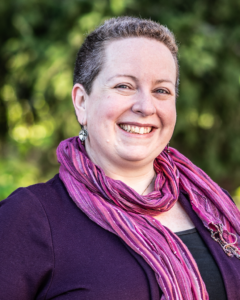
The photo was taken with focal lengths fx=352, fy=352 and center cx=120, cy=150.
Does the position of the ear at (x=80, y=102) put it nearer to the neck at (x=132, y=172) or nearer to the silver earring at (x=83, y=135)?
the silver earring at (x=83, y=135)

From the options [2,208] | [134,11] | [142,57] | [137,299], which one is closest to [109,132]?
[142,57]

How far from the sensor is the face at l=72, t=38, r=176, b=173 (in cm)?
154

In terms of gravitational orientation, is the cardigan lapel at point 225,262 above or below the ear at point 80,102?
below

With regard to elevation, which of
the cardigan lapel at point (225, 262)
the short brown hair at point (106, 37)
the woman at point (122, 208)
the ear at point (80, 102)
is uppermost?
the short brown hair at point (106, 37)

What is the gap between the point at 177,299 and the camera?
4.46 feet

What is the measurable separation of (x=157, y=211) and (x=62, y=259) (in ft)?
1.61

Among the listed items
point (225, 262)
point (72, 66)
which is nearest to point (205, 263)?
point (225, 262)

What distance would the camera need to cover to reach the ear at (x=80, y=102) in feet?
5.48

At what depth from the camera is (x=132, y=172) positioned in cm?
166

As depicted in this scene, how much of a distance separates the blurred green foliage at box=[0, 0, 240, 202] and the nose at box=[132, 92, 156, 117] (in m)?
2.03

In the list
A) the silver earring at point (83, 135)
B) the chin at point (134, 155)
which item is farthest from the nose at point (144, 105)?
the silver earring at point (83, 135)

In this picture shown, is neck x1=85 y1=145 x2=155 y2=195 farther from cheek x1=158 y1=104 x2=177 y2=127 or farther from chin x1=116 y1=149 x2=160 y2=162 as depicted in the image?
cheek x1=158 y1=104 x2=177 y2=127

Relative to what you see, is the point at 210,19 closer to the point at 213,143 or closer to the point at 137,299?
the point at 213,143

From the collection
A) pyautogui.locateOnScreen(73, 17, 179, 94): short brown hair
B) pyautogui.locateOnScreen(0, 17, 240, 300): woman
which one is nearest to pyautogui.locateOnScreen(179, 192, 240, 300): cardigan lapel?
pyautogui.locateOnScreen(0, 17, 240, 300): woman
